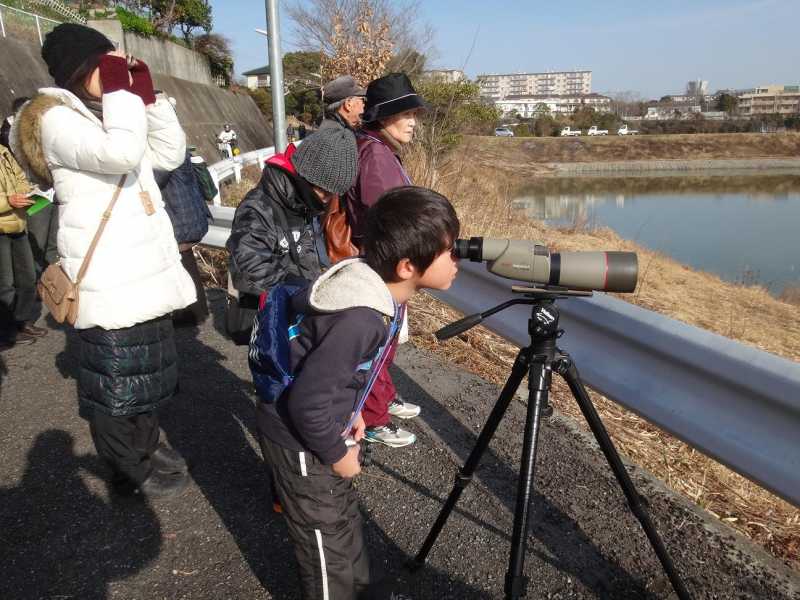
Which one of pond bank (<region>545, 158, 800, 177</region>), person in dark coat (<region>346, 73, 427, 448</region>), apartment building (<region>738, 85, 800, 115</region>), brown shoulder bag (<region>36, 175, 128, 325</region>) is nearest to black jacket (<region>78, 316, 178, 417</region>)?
brown shoulder bag (<region>36, 175, 128, 325</region>)

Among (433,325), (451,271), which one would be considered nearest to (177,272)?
(451,271)

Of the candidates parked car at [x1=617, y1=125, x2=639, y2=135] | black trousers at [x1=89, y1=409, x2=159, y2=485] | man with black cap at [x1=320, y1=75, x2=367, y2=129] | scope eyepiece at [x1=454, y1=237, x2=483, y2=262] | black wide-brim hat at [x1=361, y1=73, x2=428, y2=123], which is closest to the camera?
scope eyepiece at [x1=454, y1=237, x2=483, y2=262]

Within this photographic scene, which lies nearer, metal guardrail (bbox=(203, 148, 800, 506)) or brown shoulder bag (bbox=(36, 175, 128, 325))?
metal guardrail (bbox=(203, 148, 800, 506))

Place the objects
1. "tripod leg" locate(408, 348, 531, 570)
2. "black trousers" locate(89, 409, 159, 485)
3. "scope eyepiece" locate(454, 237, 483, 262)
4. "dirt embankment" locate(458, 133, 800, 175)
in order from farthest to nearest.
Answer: "dirt embankment" locate(458, 133, 800, 175)
"black trousers" locate(89, 409, 159, 485)
"tripod leg" locate(408, 348, 531, 570)
"scope eyepiece" locate(454, 237, 483, 262)

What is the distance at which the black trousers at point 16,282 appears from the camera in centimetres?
416

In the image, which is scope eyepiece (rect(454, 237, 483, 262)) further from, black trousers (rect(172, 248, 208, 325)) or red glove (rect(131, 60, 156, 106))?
black trousers (rect(172, 248, 208, 325))

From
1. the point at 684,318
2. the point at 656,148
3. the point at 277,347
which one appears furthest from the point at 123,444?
the point at 656,148

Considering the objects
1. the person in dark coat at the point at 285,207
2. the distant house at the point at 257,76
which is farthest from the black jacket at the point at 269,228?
the distant house at the point at 257,76

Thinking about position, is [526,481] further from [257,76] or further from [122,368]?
[257,76]

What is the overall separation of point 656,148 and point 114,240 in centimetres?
5636

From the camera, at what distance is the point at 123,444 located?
2.35m

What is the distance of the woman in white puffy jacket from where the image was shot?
2078 millimetres

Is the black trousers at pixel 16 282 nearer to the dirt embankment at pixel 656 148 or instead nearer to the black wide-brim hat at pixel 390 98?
the black wide-brim hat at pixel 390 98

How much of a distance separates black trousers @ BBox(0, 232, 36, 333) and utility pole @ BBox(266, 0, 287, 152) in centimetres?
293
